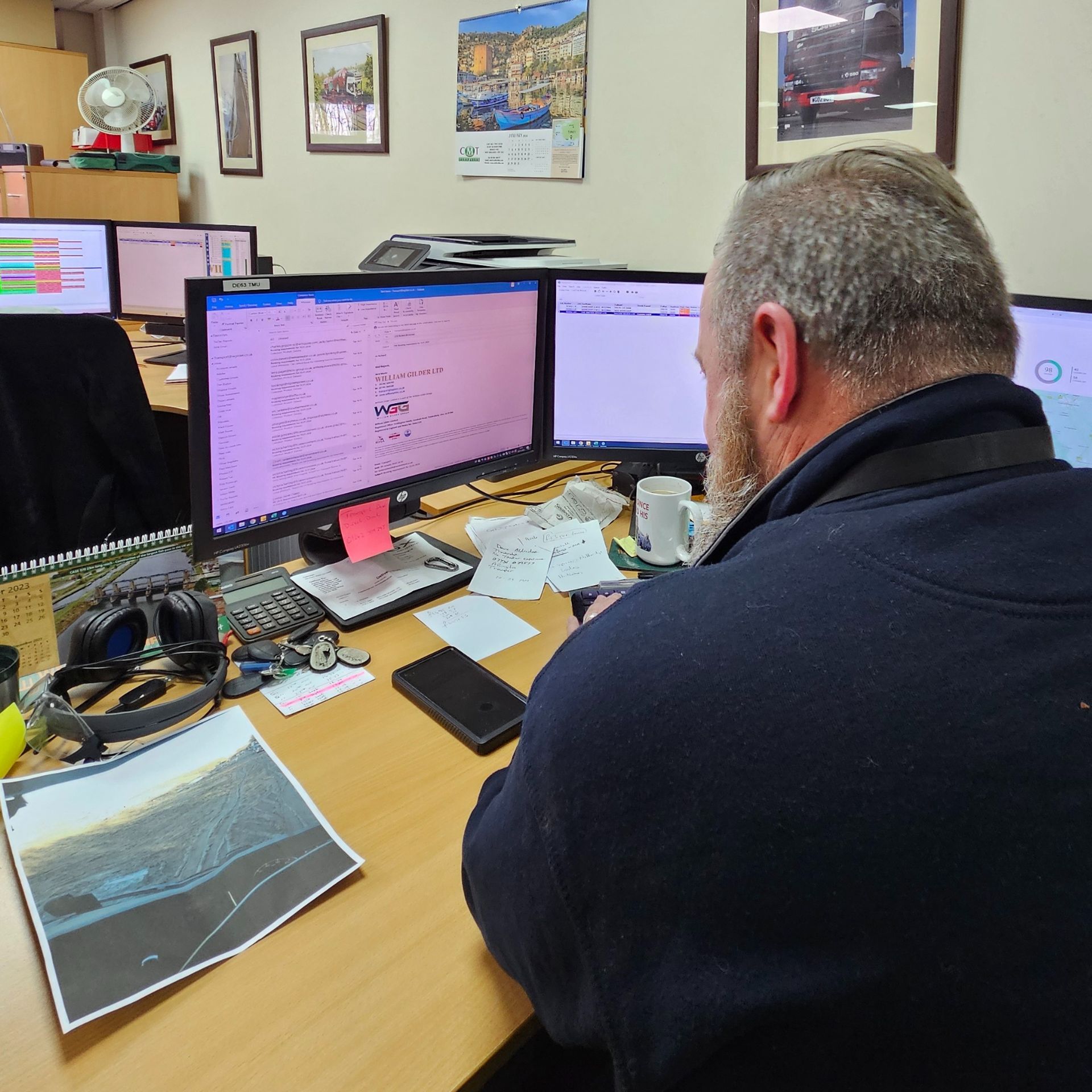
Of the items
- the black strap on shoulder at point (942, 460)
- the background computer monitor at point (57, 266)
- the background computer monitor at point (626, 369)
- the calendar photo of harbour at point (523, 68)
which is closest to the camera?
the black strap on shoulder at point (942, 460)

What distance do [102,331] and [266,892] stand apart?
57.5 inches

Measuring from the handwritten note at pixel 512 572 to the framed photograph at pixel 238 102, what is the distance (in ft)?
11.1

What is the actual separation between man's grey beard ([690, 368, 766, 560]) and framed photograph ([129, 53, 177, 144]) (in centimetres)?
480

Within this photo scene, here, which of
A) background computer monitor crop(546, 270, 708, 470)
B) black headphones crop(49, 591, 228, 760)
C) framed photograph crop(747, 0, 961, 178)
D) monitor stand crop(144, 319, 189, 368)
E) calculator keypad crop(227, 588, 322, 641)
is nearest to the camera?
black headphones crop(49, 591, 228, 760)

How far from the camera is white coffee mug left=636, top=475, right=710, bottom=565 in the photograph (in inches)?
50.8

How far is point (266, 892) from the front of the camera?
0.69 metres

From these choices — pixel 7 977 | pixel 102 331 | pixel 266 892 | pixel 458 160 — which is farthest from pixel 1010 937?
pixel 458 160

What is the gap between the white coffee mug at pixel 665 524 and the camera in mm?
1289

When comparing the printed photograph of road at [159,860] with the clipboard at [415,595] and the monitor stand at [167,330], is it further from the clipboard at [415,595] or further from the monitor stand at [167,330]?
the monitor stand at [167,330]

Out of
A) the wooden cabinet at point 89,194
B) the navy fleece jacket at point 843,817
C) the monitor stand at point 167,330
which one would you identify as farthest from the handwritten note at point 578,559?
the wooden cabinet at point 89,194

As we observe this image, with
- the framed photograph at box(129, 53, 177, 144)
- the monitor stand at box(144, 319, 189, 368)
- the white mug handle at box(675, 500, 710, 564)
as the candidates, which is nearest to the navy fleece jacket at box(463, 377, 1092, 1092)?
the white mug handle at box(675, 500, 710, 564)

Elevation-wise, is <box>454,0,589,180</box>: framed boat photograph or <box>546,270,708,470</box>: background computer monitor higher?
<box>454,0,589,180</box>: framed boat photograph

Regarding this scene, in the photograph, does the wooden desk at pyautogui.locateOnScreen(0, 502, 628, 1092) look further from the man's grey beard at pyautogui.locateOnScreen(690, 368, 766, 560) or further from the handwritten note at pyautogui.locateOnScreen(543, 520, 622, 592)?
the handwritten note at pyautogui.locateOnScreen(543, 520, 622, 592)

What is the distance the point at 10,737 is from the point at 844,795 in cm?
81
